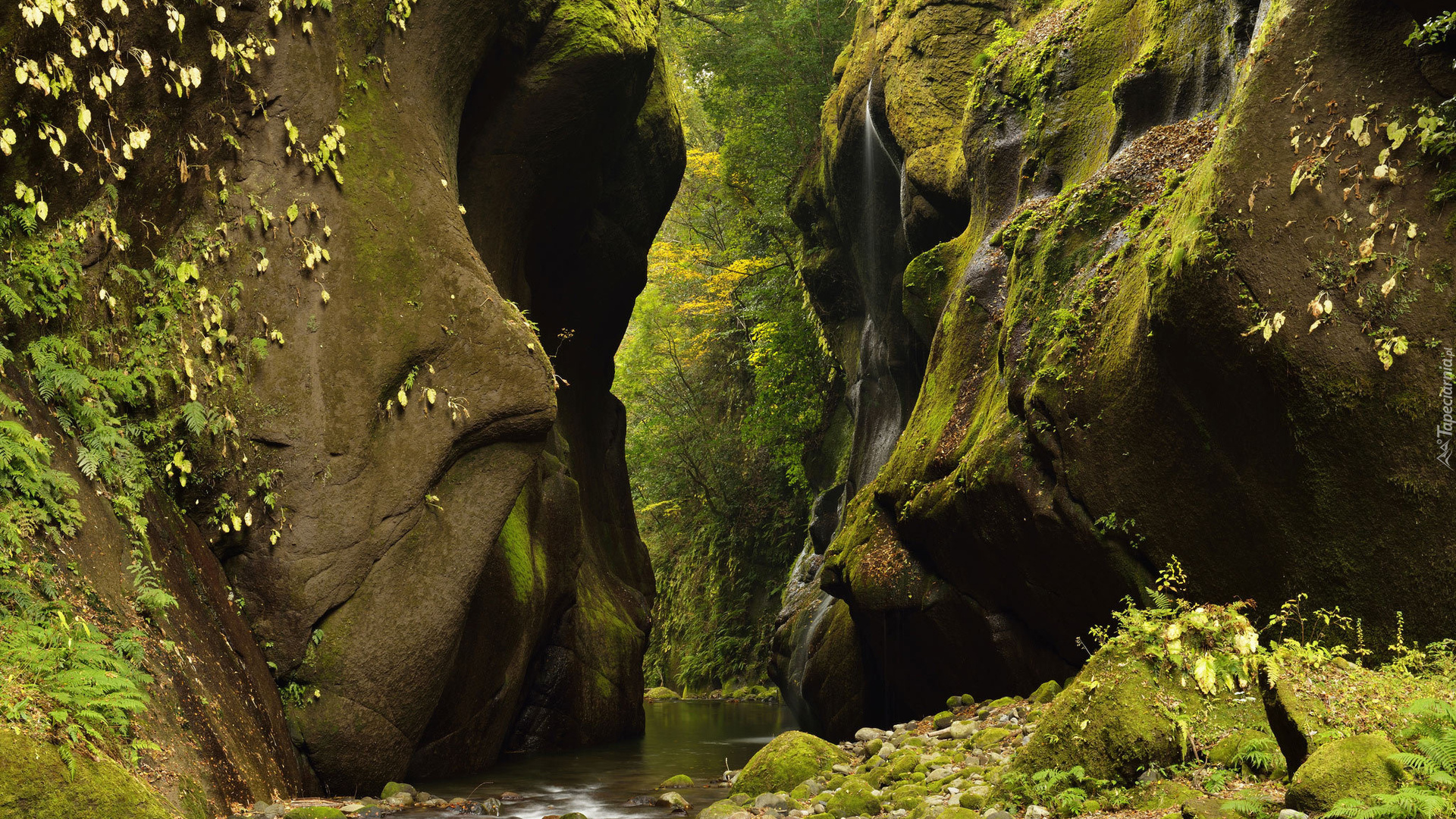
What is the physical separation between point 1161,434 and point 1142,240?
2196mm

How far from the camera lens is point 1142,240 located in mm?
10000

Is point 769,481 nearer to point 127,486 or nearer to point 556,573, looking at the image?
point 556,573

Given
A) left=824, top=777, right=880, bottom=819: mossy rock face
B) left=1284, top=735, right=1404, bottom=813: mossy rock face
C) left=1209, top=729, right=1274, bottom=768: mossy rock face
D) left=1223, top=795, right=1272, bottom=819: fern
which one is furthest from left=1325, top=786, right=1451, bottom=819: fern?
left=824, top=777, right=880, bottom=819: mossy rock face

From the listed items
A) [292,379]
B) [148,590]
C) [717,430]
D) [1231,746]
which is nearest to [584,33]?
[292,379]

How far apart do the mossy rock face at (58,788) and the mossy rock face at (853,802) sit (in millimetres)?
4630

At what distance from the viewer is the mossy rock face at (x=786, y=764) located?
354 inches

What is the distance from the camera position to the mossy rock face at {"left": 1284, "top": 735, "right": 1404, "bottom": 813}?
14.7 feet

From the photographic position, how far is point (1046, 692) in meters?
10.3

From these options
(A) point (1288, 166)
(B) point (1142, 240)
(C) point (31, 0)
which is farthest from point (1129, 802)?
(C) point (31, 0)

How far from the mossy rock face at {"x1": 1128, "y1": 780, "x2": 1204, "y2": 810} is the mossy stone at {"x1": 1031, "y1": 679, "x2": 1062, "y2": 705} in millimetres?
4276

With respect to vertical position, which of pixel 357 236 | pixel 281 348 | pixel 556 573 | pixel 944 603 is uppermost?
pixel 357 236

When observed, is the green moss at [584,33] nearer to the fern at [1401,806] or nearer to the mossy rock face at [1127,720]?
the mossy rock face at [1127,720]

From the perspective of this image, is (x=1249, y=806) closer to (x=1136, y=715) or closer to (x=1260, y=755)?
(x=1260, y=755)

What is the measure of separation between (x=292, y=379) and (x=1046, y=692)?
838 cm
